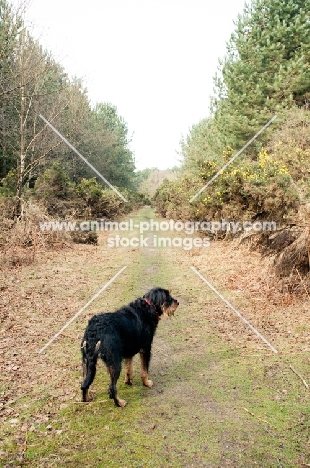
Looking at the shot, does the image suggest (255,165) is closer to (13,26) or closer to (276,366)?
(276,366)

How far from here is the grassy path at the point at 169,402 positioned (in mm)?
3523

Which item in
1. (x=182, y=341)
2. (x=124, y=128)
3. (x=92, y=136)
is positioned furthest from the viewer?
(x=124, y=128)

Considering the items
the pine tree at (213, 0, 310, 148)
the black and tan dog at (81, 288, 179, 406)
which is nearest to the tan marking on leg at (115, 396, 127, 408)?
the black and tan dog at (81, 288, 179, 406)

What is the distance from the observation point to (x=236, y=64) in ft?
64.3

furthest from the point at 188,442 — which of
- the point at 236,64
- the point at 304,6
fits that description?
the point at 304,6

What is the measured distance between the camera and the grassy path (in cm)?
352

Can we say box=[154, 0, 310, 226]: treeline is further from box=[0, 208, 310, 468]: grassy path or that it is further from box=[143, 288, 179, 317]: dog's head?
box=[143, 288, 179, 317]: dog's head

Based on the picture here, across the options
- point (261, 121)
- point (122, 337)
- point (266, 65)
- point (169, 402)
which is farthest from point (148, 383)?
point (266, 65)

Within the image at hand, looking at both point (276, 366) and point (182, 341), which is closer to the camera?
point (276, 366)

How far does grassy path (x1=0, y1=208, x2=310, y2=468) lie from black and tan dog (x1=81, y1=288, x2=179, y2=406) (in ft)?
1.21

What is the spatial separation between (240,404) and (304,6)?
2100 centimetres

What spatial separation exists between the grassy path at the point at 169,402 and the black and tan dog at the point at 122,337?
0.37m

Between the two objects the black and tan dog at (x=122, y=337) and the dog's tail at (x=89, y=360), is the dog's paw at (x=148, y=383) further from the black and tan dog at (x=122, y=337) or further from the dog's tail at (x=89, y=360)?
the dog's tail at (x=89, y=360)

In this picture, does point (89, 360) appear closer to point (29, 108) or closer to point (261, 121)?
point (29, 108)
